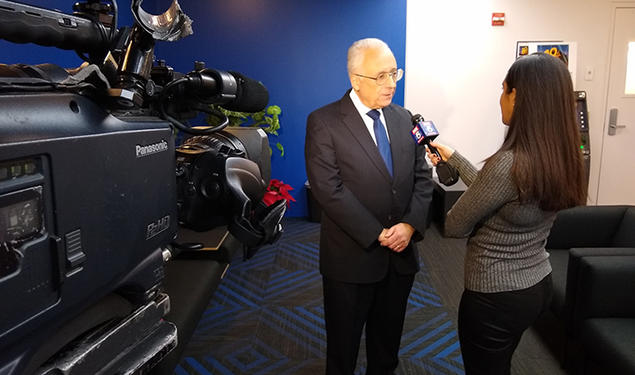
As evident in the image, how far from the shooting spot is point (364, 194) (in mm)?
1632

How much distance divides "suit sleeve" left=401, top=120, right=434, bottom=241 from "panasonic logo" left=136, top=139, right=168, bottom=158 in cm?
119

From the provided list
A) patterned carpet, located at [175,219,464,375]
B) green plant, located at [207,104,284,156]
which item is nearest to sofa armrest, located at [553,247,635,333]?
patterned carpet, located at [175,219,464,375]

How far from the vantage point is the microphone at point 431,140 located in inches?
60.7

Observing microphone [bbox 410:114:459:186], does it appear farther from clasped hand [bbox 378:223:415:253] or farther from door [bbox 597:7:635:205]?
door [bbox 597:7:635:205]

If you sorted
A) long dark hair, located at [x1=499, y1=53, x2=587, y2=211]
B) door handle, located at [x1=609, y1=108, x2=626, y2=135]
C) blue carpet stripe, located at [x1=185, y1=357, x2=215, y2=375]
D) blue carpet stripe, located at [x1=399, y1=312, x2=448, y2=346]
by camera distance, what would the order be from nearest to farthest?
1. long dark hair, located at [x1=499, y1=53, x2=587, y2=211]
2. blue carpet stripe, located at [x1=185, y1=357, x2=215, y2=375]
3. blue carpet stripe, located at [x1=399, y1=312, x2=448, y2=346]
4. door handle, located at [x1=609, y1=108, x2=626, y2=135]

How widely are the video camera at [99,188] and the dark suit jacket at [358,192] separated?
0.83 meters

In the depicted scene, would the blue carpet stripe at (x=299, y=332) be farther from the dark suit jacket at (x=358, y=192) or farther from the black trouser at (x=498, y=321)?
the black trouser at (x=498, y=321)

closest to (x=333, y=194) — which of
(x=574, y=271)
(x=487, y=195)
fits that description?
(x=487, y=195)

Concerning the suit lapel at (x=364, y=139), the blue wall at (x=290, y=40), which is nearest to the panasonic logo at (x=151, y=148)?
the suit lapel at (x=364, y=139)

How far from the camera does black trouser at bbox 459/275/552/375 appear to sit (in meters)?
1.32

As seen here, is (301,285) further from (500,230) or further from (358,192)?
(500,230)

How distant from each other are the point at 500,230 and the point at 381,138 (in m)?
0.57

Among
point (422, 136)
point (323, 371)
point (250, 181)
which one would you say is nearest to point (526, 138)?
point (422, 136)

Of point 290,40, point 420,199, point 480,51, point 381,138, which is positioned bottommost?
point 420,199
